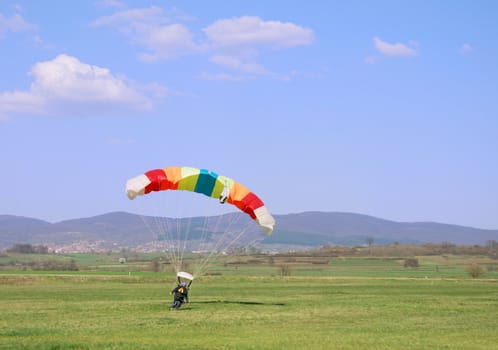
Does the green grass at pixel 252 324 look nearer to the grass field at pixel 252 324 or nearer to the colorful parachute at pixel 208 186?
the grass field at pixel 252 324

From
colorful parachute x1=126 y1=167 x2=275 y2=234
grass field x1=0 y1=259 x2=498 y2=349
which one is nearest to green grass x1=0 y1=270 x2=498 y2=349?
grass field x1=0 y1=259 x2=498 y2=349

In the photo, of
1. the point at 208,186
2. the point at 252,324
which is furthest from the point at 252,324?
the point at 208,186

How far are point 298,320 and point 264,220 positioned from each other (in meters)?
3.89

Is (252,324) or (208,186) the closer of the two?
(252,324)

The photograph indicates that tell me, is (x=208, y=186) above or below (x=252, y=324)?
above

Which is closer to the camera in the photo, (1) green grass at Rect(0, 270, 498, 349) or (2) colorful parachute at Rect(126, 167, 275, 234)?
(1) green grass at Rect(0, 270, 498, 349)

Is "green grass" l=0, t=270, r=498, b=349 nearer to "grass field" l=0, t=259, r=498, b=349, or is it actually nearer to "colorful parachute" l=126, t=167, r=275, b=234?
"grass field" l=0, t=259, r=498, b=349

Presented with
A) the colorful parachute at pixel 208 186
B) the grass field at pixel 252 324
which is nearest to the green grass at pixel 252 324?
the grass field at pixel 252 324

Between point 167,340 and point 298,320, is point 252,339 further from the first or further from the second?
point 298,320

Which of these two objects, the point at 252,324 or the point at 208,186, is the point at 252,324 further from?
the point at 208,186

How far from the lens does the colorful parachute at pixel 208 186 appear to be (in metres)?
26.6

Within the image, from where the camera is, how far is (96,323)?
22.9 meters

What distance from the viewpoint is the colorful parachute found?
26594 mm

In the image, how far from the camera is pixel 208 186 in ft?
89.9
